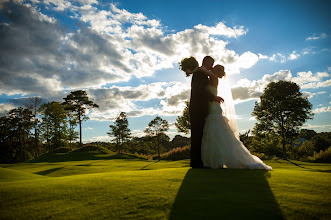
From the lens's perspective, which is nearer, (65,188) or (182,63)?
(65,188)

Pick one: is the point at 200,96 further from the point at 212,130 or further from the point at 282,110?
the point at 282,110

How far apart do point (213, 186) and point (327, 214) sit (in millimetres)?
1945

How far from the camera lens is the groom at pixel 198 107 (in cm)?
773

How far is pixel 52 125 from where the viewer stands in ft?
173

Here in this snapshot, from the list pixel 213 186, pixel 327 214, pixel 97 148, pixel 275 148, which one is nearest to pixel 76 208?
pixel 213 186

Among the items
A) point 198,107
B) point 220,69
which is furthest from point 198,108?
point 220,69

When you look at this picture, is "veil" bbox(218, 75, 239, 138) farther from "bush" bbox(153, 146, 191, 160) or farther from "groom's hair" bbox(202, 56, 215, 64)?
"bush" bbox(153, 146, 191, 160)

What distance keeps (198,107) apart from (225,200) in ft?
16.5

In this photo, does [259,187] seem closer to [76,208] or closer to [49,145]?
[76,208]

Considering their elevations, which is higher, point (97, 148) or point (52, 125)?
point (52, 125)

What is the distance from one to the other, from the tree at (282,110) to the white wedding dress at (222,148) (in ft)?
74.7

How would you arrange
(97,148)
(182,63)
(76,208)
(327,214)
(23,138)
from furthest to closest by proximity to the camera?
(23,138) → (97,148) → (182,63) → (76,208) → (327,214)

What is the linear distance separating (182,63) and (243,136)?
22640mm

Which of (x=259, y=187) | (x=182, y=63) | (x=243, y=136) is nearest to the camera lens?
(x=259, y=187)
